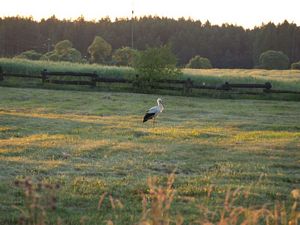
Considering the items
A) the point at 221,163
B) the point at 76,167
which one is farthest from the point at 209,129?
the point at 76,167

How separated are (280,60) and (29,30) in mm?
70582

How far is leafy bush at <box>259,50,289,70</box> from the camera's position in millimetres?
95750

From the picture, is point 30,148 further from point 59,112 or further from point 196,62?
point 196,62

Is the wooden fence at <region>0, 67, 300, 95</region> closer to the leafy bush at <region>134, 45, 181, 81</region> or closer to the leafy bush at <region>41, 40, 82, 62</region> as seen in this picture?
the leafy bush at <region>134, 45, 181, 81</region>

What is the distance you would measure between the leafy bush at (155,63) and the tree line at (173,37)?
280 ft

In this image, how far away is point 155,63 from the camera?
1678 inches

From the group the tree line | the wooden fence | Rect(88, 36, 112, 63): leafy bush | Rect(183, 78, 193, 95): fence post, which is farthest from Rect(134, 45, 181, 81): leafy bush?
the tree line

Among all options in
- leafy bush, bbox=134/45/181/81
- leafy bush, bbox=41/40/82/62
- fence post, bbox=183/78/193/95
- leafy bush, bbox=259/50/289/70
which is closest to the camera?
fence post, bbox=183/78/193/95

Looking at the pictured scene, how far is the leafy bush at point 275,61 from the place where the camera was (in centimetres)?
9575

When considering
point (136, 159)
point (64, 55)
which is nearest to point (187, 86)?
point (136, 159)

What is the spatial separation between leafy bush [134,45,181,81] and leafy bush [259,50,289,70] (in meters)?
56.5

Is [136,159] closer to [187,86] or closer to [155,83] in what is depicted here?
[187,86]

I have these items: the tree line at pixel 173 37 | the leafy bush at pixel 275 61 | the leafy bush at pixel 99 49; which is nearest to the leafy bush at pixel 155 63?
the leafy bush at pixel 99 49

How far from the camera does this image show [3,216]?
8.33 metres
